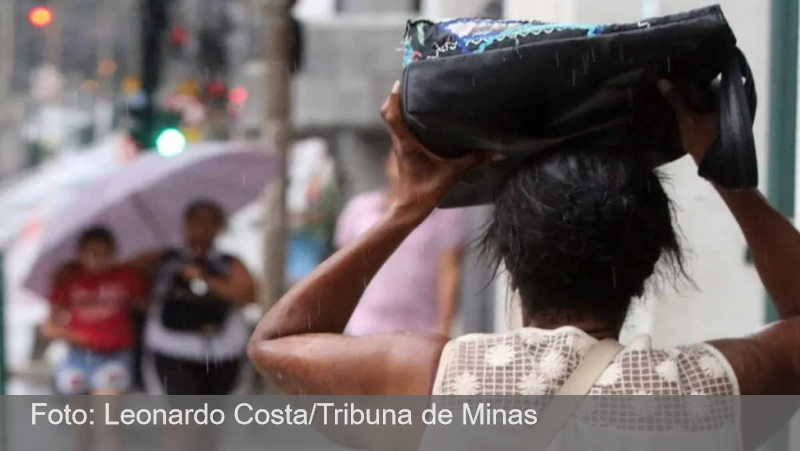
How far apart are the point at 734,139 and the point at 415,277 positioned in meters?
3.75

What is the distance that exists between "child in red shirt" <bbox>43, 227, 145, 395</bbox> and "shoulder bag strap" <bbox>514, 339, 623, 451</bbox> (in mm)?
4266

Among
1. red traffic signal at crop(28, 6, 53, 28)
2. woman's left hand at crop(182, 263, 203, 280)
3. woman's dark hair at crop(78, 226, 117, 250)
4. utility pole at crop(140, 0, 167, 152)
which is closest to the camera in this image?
woman's left hand at crop(182, 263, 203, 280)

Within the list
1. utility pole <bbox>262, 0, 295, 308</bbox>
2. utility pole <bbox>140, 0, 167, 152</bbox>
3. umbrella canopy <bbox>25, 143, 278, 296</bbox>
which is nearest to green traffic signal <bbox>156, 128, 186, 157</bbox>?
utility pole <bbox>140, 0, 167, 152</bbox>

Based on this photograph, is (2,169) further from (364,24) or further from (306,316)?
(306,316)

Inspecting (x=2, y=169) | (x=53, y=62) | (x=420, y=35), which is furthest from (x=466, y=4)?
(x=53, y=62)

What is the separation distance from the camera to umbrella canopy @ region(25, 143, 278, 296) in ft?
19.4

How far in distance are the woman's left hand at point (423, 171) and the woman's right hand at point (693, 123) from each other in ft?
1.02

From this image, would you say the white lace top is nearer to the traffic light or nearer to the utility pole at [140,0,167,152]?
the traffic light

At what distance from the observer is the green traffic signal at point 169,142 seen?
7781mm

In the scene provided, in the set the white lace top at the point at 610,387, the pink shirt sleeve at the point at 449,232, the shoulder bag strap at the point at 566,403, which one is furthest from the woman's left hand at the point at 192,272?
the shoulder bag strap at the point at 566,403

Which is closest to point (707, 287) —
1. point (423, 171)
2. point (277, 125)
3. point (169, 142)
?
point (423, 171)

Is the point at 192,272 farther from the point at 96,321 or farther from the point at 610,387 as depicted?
the point at 610,387

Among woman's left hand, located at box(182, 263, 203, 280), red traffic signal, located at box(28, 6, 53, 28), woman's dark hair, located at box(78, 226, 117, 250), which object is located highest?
red traffic signal, located at box(28, 6, 53, 28)

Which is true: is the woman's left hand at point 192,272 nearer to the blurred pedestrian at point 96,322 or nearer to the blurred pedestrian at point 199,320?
the blurred pedestrian at point 199,320
